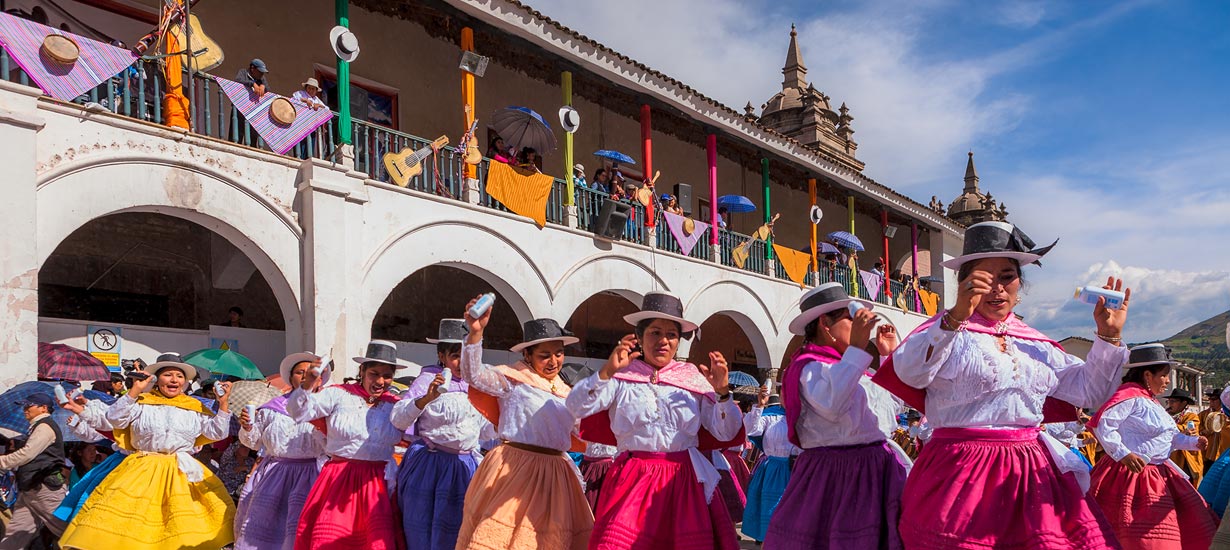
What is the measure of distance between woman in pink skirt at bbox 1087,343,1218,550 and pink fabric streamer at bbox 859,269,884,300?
48.5 ft

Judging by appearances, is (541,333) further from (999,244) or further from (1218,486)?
(1218,486)

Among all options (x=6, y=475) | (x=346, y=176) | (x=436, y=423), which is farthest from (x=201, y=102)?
(x=436, y=423)

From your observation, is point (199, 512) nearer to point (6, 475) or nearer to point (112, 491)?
point (112, 491)

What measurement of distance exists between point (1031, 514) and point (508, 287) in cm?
970

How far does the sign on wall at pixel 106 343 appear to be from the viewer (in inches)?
369

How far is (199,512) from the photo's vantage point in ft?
21.7

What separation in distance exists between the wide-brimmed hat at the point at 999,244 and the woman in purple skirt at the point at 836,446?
0.51 m

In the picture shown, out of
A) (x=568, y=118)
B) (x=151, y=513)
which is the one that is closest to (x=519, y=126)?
(x=568, y=118)

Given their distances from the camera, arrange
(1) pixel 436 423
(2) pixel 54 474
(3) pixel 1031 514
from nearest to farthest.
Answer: (3) pixel 1031 514 < (1) pixel 436 423 < (2) pixel 54 474

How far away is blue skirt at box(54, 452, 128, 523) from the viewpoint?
6.64m

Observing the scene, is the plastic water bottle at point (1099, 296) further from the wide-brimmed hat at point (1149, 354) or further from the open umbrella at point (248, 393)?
the open umbrella at point (248, 393)

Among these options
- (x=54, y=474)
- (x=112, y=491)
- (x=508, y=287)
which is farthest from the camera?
Result: (x=508, y=287)

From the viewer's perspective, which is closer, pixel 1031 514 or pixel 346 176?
pixel 1031 514

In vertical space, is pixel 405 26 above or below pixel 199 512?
above
